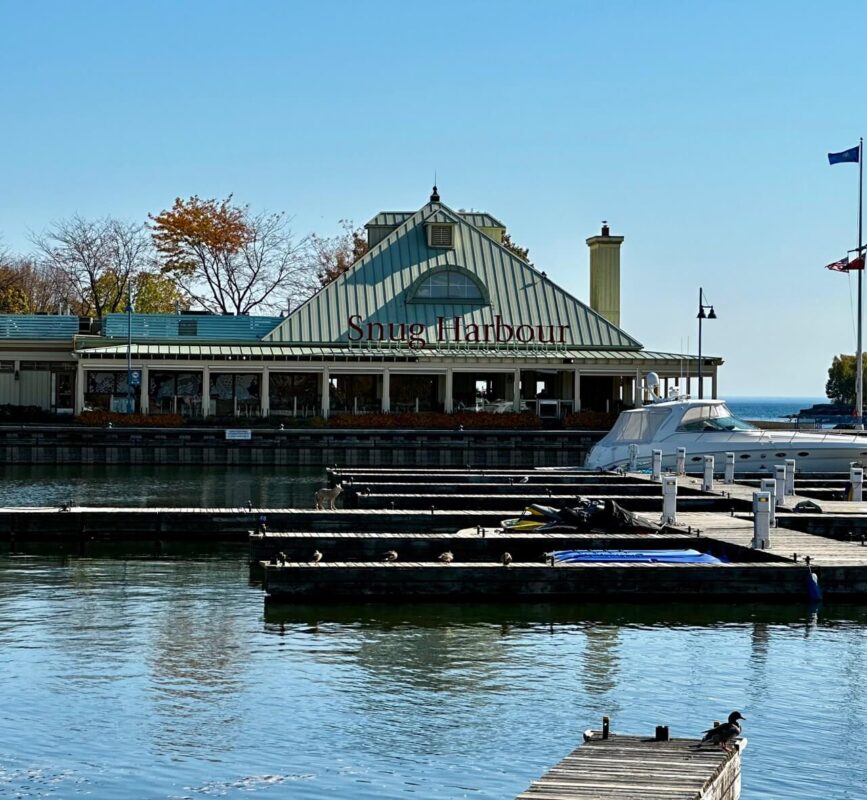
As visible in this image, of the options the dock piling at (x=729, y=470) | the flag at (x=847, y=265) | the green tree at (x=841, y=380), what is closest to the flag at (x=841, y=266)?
the flag at (x=847, y=265)

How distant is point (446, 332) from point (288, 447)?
11.2 meters

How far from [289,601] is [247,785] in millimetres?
9728

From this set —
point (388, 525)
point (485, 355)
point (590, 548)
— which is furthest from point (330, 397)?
point (590, 548)

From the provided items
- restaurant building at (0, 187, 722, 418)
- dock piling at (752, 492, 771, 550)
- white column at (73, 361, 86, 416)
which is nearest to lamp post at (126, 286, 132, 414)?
restaurant building at (0, 187, 722, 418)

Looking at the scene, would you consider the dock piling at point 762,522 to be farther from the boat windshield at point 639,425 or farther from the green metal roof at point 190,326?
the green metal roof at point 190,326

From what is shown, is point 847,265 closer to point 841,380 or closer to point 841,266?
point 841,266

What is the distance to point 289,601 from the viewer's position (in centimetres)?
2425

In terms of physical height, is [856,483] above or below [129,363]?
below

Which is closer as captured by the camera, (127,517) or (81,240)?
(127,517)

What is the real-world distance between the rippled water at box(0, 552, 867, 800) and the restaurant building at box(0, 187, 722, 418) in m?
42.4

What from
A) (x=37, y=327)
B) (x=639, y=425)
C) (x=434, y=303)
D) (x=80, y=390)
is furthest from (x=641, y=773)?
(x=37, y=327)

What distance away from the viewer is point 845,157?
6050cm

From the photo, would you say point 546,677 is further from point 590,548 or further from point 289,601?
point 590,548

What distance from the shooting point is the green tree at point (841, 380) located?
17638 centimetres
